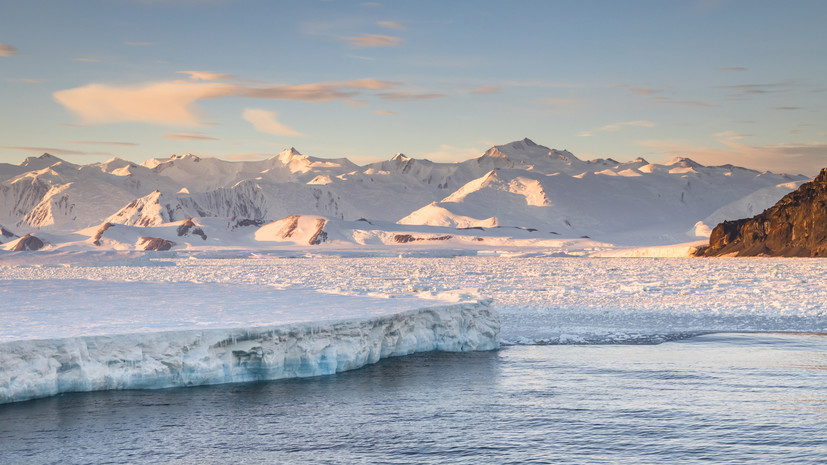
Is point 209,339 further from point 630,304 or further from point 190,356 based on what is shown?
point 630,304

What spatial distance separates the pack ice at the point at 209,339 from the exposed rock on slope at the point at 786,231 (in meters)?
64.9

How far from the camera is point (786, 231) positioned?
3189 inches

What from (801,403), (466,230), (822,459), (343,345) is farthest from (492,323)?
(466,230)

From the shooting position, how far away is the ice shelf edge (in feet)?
44.6

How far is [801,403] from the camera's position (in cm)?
1294

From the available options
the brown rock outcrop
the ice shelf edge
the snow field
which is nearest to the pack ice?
the ice shelf edge

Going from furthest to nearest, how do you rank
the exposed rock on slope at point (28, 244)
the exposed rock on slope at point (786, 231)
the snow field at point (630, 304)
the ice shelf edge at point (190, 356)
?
the exposed rock on slope at point (28, 244) < the exposed rock on slope at point (786, 231) < the snow field at point (630, 304) < the ice shelf edge at point (190, 356)

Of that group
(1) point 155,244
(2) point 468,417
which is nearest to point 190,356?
(2) point 468,417

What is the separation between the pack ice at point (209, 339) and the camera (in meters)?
13.8

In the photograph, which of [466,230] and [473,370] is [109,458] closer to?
[473,370]

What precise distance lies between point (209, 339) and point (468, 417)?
17.1ft

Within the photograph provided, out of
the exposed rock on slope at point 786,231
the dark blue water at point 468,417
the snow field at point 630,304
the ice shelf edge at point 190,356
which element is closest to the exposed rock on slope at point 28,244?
the exposed rock on slope at point 786,231

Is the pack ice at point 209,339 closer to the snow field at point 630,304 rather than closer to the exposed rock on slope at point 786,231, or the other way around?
the snow field at point 630,304

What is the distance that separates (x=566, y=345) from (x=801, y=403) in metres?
7.57
